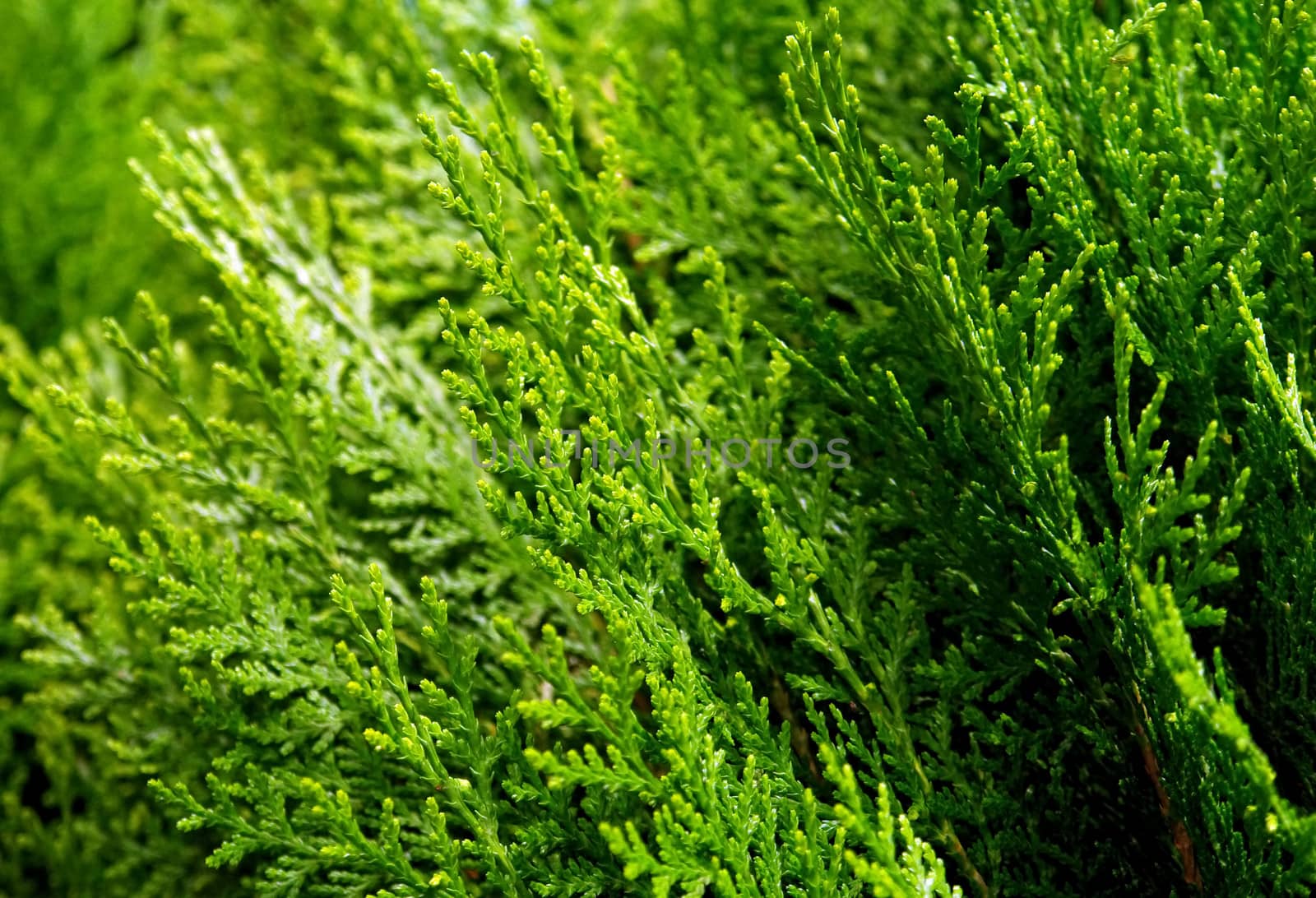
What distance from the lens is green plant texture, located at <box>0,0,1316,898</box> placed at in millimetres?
1334

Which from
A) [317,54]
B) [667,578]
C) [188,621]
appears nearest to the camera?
[667,578]

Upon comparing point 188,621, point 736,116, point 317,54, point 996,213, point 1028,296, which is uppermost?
point 317,54

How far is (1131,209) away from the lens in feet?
4.73

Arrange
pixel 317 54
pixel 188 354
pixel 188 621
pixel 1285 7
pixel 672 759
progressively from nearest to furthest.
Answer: pixel 672 759
pixel 1285 7
pixel 188 621
pixel 188 354
pixel 317 54

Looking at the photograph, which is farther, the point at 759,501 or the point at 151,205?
the point at 151,205

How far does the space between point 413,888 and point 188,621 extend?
92 cm

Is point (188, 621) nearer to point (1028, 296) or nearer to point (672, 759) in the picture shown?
point (672, 759)

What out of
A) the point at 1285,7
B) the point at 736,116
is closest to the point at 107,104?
the point at 736,116

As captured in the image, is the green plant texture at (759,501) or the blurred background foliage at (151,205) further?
the blurred background foliage at (151,205)

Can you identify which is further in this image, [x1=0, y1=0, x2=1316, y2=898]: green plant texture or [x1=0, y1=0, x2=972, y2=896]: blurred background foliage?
[x1=0, y1=0, x2=972, y2=896]: blurred background foliage

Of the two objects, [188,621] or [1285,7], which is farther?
[188,621]

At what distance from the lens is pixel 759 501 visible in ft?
4.95

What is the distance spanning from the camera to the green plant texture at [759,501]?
133 centimetres

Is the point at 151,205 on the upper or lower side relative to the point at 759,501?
upper
